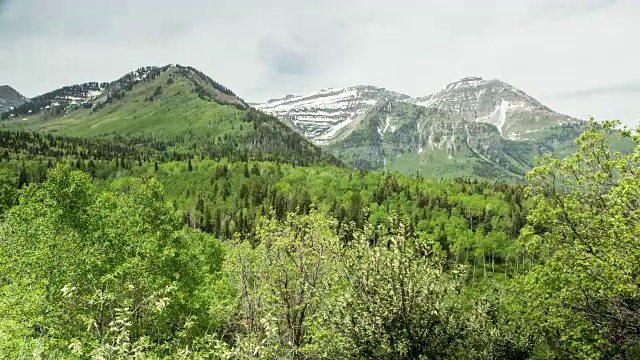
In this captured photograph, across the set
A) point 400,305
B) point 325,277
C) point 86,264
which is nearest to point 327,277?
point 325,277

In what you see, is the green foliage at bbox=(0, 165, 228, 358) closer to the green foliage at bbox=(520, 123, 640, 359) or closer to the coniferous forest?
the coniferous forest

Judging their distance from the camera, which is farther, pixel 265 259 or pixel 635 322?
pixel 265 259

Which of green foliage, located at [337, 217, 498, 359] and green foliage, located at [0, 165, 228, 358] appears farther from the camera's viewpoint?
green foliage, located at [0, 165, 228, 358]

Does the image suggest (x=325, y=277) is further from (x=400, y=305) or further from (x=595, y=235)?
(x=595, y=235)

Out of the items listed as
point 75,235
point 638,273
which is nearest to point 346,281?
point 638,273

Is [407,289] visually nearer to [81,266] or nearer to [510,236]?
[81,266]

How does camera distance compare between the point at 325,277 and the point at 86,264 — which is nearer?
the point at 325,277

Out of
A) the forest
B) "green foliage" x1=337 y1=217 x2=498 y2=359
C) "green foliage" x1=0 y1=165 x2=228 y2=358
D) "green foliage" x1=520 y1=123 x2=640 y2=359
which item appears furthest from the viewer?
"green foliage" x1=0 y1=165 x2=228 y2=358

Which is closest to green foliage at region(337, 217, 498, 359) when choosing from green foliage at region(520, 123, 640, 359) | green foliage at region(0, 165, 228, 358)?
green foliage at region(520, 123, 640, 359)

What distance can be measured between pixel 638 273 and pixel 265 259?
780 inches

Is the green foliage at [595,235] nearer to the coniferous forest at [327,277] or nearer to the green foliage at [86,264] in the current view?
the coniferous forest at [327,277]

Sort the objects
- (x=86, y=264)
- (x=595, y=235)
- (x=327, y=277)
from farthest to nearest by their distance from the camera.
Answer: (x=86, y=264)
(x=327, y=277)
(x=595, y=235)

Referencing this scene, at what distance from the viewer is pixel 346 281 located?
62.5ft

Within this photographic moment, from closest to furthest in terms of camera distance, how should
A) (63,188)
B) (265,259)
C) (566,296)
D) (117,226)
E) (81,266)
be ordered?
(566,296) < (265,259) < (81,266) < (117,226) < (63,188)
